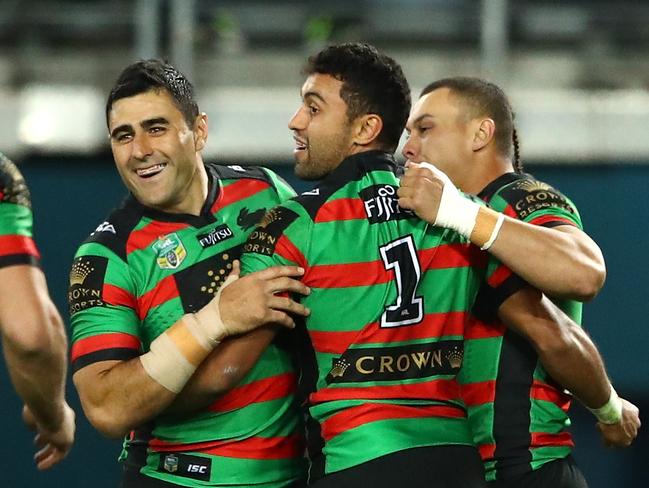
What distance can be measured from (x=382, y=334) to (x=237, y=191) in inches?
36.7

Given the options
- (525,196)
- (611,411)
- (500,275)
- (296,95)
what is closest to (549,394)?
(611,411)

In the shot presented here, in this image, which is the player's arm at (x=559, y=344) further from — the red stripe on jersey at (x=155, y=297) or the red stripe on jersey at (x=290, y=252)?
the red stripe on jersey at (x=155, y=297)

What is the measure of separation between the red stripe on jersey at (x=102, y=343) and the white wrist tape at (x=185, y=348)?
16 cm

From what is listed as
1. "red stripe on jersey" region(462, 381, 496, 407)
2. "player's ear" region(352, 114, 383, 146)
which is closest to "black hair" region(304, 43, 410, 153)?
"player's ear" region(352, 114, 383, 146)

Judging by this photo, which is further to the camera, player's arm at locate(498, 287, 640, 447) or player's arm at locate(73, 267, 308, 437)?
player's arm at locate(498, 287, 640, 447)

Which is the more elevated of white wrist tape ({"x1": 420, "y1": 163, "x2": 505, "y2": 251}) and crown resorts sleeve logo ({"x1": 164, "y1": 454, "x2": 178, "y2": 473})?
white wrist tape ({"x1": 420, "y1": 163, "x2": 505, "y2": 251})

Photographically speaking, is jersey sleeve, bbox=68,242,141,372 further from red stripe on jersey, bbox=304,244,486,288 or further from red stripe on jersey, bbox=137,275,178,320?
red stripe on jersey, bbox=304,244,486,288

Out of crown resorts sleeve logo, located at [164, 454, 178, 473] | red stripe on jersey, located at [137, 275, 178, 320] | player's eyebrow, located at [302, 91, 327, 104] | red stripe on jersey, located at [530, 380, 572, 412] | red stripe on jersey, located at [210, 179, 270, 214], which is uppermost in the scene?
player's eyebrow, located at [302, 91, 327, 104]

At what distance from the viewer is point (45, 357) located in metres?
3.63

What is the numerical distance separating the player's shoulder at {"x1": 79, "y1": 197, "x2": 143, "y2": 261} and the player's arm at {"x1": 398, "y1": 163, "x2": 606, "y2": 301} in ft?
2.92

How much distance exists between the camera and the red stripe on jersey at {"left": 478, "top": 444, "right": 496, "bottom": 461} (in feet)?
12.0

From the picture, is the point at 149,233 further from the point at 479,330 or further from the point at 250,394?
the point at 479,330

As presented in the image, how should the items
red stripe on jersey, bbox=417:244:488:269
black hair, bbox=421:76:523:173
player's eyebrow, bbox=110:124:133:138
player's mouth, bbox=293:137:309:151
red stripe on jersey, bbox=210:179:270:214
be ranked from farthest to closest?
black hair, bbox=421:76:523:173 < red stripe on jersey, bbox=210:179:270:214 < player's eyebrow, bbox=110:124:133:138 < player's mouth, bbox=293:137:309:151 < red stripe on jersey, bbox=417:244:488:269

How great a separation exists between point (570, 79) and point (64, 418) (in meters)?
5.34
